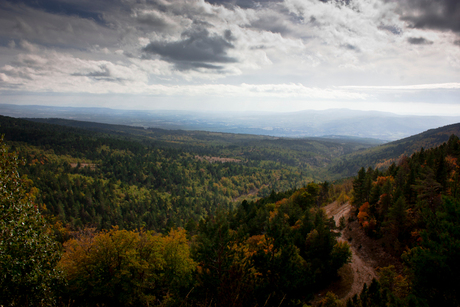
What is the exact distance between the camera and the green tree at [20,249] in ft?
29.8

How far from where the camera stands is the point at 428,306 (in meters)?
12.4

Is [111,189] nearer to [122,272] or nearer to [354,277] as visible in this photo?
[122,272]

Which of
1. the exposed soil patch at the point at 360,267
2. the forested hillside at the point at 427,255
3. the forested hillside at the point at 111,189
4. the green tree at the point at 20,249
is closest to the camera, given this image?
the green tree at the point at 20,249

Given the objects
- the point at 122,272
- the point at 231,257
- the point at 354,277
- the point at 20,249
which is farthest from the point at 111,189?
the point at 20,249

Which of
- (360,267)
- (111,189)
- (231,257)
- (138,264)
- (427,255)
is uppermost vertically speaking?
(427,255)

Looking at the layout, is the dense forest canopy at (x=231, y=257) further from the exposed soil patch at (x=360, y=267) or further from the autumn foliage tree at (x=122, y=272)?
the exposed soil patch at (x=360, y=267)

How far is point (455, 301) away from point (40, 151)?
9073 inches

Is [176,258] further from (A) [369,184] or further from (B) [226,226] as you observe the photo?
(A) [369,184]

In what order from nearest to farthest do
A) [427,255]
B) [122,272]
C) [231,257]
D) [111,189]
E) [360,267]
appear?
[427,255]
[231,257]
[122,272]
[360,267]
[111,189]

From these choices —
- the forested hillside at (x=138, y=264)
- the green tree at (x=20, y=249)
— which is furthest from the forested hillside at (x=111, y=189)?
the green tree at (x=20, y=249)

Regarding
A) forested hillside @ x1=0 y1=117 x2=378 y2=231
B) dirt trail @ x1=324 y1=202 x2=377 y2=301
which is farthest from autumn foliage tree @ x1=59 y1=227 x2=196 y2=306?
forested hillside @ x1=0 y1=117 x2=378 y2=231

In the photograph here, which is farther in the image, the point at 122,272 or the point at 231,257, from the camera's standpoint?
the point at 122,272

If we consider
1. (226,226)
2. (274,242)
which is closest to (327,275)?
(274,242)

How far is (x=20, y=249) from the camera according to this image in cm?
963
